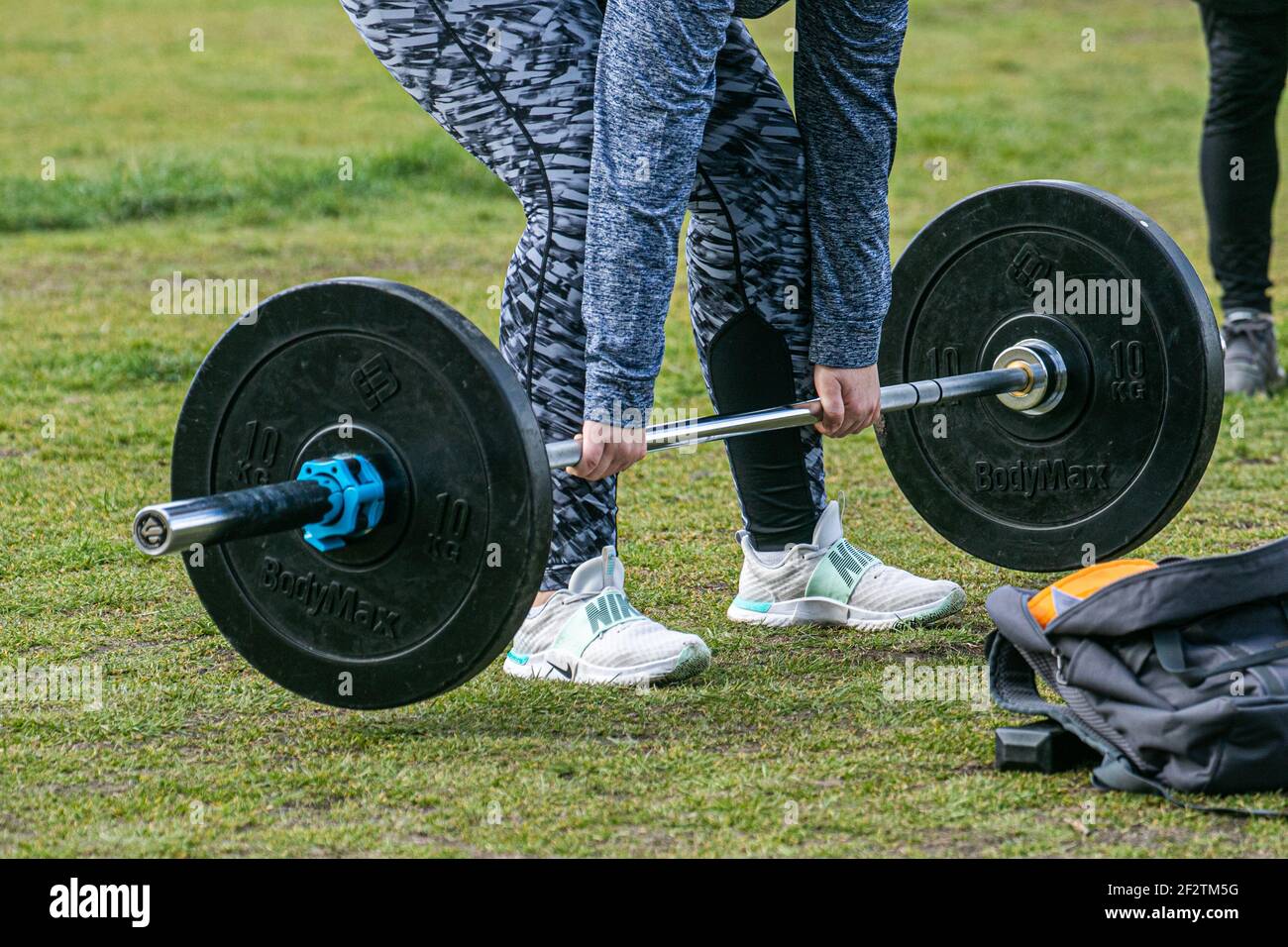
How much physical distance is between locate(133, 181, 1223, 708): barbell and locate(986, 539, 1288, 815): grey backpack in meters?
0.62

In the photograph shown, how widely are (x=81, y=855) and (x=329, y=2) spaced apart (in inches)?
542

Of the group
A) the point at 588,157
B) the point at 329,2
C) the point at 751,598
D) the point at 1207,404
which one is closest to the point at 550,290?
the point at 588,157

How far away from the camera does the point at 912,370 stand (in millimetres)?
2961

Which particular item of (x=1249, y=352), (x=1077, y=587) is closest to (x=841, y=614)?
(x=1077, y=587)

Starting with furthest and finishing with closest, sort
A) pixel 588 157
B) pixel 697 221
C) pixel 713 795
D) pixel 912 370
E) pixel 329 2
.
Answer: pixel 329 2 → pixel 912 370 → pixel 697 221 → pixel 588 157 → pixel 713 795

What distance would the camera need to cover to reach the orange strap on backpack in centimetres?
202

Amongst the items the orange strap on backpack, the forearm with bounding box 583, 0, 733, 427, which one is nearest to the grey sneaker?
the orange strap on backpack

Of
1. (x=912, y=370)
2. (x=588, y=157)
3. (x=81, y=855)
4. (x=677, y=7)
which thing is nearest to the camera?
(x=81, y=855)

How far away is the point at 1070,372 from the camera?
108 inches

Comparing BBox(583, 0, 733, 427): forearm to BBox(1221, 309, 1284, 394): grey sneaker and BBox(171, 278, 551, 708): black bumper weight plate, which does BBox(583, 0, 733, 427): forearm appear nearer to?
BBox(171, 278, 551, 708): black bumper weight plate

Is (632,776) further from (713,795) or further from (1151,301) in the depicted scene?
(1151,301)

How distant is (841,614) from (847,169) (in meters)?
0.73

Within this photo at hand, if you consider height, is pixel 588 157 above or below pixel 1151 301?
above

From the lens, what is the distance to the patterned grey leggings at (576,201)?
2293 millimetres
